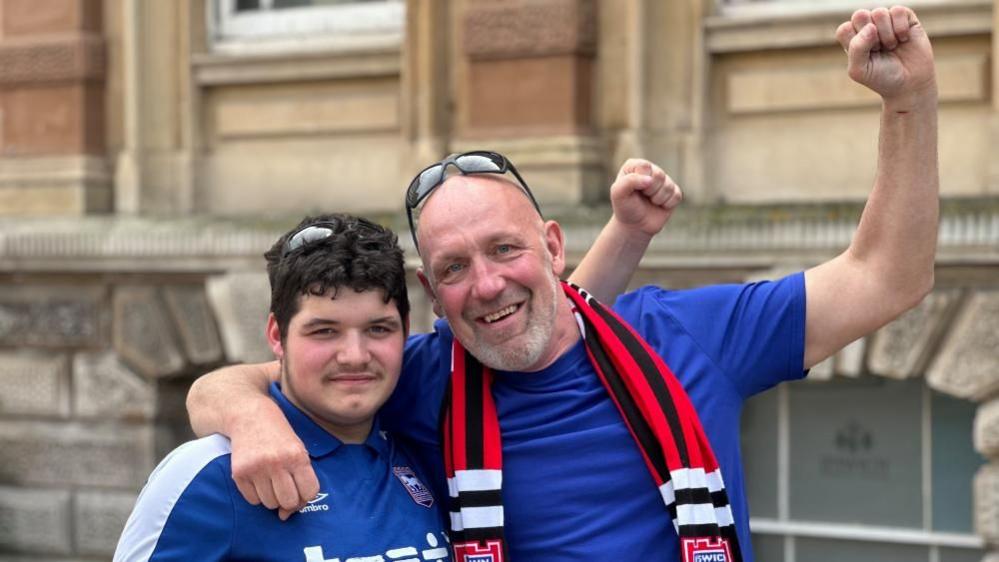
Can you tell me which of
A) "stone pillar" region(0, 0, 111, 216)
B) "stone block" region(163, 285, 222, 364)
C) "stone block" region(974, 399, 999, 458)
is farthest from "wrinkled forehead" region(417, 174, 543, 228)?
"stone pillar" region(0, 0, 111, 216)

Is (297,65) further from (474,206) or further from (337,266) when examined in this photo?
(337,266)

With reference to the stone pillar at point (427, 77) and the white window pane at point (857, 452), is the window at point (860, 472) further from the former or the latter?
the stone pillar at point (427, 77)

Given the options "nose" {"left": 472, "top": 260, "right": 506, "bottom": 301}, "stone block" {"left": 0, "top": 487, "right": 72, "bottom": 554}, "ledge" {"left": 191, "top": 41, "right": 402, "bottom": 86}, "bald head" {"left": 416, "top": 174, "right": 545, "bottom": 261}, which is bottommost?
"stone block" {"left": 0, "top": 487, "right": 72, "bottom": 554}

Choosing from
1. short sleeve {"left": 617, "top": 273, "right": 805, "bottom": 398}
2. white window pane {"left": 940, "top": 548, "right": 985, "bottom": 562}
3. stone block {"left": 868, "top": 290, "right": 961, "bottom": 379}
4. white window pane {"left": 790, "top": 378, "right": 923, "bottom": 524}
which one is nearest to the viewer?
short sleeve {"left": 617, "top": 273, "right": 805, "bottom": 398}

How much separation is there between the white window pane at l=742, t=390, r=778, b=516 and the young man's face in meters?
4.32

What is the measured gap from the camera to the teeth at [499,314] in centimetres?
307

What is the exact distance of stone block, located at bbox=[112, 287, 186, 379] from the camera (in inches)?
307

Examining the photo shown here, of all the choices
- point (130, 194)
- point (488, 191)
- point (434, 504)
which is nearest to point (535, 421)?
point (434, 504)

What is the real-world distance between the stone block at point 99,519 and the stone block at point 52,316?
0.83 m

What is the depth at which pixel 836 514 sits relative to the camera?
6.95 meters

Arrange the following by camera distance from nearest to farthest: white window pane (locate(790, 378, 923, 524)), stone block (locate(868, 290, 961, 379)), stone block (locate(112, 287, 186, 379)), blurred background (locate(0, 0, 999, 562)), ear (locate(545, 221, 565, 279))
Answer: ear (locate(545, 221, 565, 279))
stone block (locate(868, 290, 961, 379))
blurred background (locate(0, 0, 999, 562))
white window pane (locate(790, 378, 923, 524))
stone block (locate(112, 287, 186, 379))

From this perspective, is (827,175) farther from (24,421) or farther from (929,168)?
(24,421)

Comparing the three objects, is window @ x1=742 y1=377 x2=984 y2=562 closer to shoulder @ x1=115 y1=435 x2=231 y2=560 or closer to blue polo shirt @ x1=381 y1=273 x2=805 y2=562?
blue polo shirt @ x1=381 y1=273 x2=805 y2=562

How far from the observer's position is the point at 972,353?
619cm
